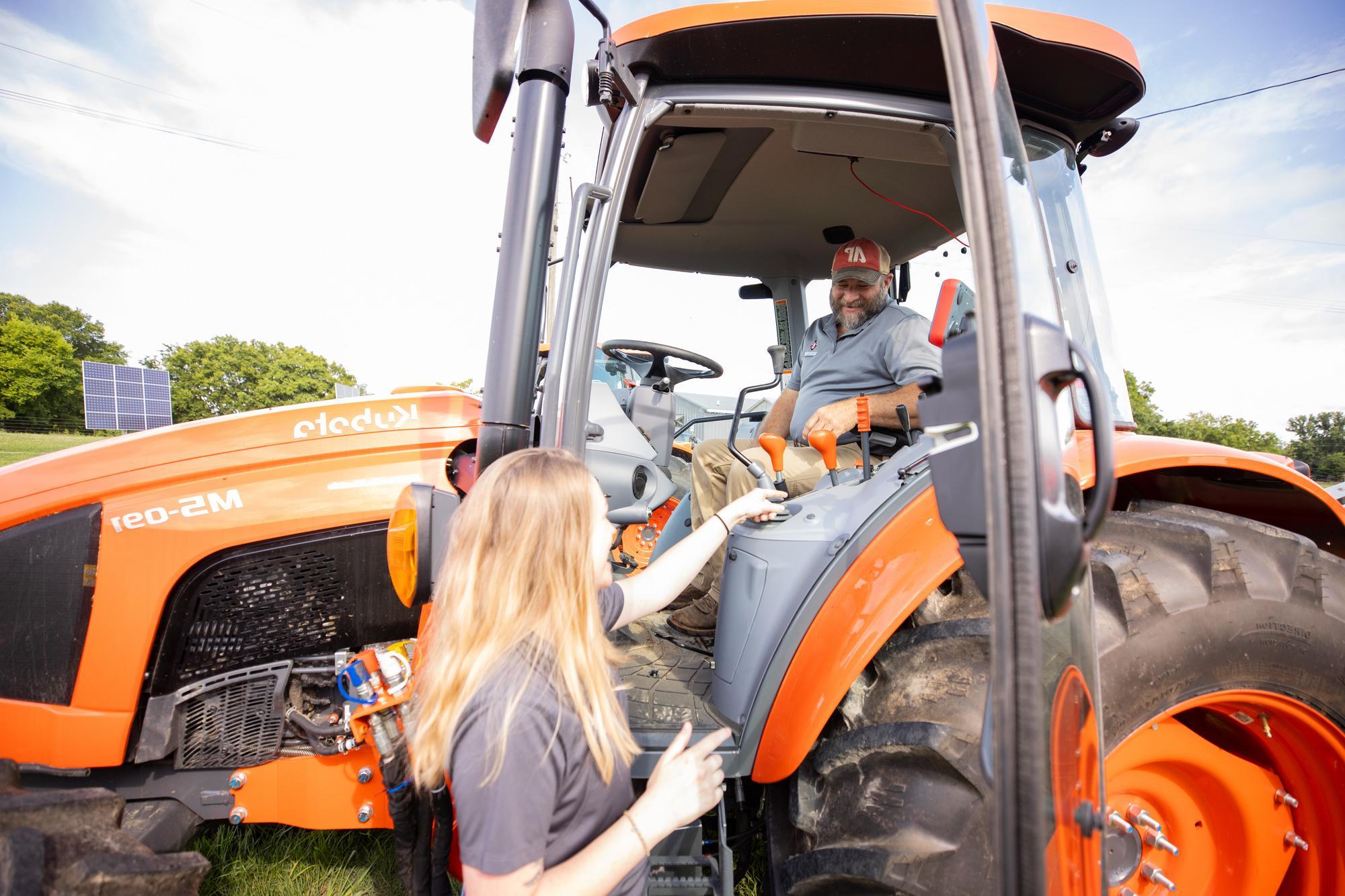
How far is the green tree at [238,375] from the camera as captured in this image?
4159 centimetres

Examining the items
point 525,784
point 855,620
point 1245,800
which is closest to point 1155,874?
point 1245,800

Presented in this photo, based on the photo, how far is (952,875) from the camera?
1143 millimetres

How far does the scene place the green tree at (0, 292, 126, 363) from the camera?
148 ft

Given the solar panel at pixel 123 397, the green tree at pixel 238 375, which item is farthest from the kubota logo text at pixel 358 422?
the green tree at pixel 238 375

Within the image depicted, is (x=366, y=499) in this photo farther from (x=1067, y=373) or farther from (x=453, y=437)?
(x=1067, y=373)

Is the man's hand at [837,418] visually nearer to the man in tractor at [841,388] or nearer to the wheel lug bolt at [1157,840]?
the man in tractor at [841,388]

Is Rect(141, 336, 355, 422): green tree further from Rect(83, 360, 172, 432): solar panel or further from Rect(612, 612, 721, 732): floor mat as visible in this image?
Rect(612, 612, 721, 732): floor mat

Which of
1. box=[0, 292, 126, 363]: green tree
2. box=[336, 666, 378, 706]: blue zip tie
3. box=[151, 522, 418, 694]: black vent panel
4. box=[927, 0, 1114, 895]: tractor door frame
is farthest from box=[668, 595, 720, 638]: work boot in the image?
box=[0, 292, 126, 363]: green tree

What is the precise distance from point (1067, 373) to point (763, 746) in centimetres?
105

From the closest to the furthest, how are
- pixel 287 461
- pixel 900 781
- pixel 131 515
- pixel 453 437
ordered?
1. pixel 900 781
2. pixel 131 515
3. pixel 287 461
4. pixel 453 437

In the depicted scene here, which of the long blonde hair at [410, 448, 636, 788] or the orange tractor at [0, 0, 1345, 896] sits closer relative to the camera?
the long blonde hair at [410, 448, 636, 788]

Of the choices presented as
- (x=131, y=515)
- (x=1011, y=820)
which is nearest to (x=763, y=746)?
(x=1011, y=820)

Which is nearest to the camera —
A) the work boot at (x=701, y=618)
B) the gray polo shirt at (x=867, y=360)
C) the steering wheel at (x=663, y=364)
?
the work boot at (x=701, y=618)

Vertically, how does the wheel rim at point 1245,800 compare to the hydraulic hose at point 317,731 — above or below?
below
